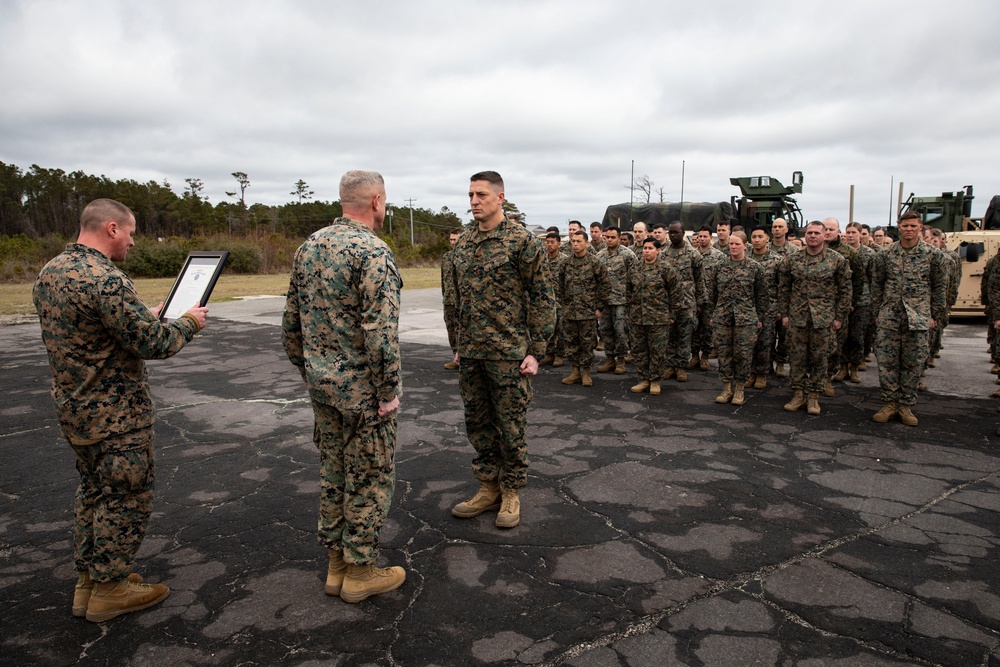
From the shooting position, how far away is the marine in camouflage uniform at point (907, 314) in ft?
18.9

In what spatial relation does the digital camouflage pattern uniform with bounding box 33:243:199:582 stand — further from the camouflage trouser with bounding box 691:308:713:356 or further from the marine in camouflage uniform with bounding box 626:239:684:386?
the camouflage trouser with bounding box 691:308:713:356

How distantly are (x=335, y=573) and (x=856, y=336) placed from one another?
693 centimetres

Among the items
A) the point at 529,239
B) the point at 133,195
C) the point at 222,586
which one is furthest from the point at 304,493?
the point at 133,195

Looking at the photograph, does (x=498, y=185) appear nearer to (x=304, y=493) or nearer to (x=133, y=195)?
(x=304, y=493)

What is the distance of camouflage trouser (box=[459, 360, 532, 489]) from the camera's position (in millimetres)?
3674

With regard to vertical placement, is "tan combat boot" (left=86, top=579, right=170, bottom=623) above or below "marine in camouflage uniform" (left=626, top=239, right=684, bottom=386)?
below

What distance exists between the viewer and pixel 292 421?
5957 mm

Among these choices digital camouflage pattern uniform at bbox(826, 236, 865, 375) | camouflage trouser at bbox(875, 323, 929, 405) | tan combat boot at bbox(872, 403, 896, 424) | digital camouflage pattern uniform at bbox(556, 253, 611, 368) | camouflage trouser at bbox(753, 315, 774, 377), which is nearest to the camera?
camouflage trouser at bbox(875, 323, 929, 405)

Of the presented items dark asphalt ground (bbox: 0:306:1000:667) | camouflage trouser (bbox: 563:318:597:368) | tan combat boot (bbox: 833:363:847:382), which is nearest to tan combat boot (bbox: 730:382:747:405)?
dark asphalt ground (bbox: 0:306:1000:667)

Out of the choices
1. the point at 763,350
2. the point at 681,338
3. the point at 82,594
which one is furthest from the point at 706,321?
the point at 82,594

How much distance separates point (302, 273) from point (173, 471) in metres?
2.64

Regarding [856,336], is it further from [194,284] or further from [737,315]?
[194,284]

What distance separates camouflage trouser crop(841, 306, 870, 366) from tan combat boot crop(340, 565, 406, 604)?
6.59 m

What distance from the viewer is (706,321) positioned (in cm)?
851
